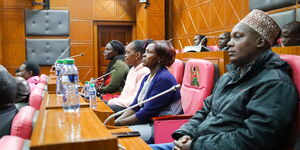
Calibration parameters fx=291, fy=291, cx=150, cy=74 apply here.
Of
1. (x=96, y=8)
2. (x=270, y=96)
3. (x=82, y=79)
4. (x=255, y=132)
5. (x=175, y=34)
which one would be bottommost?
(x=82, y=79)

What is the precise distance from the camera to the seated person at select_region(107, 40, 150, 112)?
2.59m

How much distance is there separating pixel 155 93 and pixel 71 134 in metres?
1.17

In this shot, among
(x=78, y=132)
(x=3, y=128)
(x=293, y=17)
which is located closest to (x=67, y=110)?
(x=78, y=132)

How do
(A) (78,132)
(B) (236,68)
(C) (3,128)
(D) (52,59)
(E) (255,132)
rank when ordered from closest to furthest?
(A) (78,132) < (E) (255,132) < (B) (236,68) < (C) (3,128) < (D) (52,59)

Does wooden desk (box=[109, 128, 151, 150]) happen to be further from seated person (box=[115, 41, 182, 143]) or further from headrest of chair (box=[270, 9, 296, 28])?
headrest of chair (box=[270, 9, 296, 28])

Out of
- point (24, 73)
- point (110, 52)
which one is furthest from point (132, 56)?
point (24, 73)

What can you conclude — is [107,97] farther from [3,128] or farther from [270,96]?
[270,96]

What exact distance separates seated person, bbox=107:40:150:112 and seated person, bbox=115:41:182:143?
1.16ft

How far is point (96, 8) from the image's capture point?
293 inches

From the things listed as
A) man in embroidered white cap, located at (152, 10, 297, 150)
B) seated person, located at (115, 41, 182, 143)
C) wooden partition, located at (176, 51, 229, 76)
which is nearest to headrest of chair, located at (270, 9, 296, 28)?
wooden partition, located at (176, 51, 229, 76)

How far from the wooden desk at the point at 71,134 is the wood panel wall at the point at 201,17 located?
169 inches

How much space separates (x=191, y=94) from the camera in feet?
7.15

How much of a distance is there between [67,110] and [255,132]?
2.54 ft

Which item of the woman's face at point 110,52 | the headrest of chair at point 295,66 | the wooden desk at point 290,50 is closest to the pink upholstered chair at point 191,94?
the wooden desk at point 290,50
